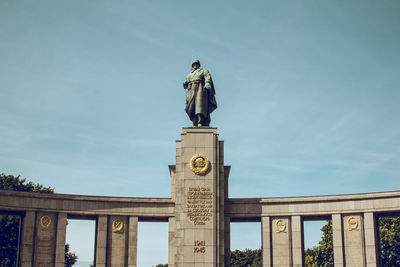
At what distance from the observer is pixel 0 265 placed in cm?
5200

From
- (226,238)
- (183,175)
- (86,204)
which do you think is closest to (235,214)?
(226,238)

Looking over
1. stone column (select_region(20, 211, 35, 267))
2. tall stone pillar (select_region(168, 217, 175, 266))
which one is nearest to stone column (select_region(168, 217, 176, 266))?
tall stone pillar (select_region(168, 217, 175, 266))

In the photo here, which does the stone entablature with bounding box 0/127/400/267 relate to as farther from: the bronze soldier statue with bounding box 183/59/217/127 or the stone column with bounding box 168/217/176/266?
the bronze soldier statue with bounding box 183/59/217/127

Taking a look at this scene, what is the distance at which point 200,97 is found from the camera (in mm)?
41781

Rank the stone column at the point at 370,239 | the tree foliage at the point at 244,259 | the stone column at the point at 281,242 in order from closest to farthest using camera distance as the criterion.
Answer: the stone column at the point at 370,239 < the stone column at the point at 281,242 < the tree foliage at the point at 244,259

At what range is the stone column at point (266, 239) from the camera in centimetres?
4212

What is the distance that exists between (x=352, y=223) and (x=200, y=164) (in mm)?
12168

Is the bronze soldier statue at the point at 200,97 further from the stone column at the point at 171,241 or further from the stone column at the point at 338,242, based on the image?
the stone column at the point at 338,242

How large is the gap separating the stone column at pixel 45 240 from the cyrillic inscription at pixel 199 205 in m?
10.5

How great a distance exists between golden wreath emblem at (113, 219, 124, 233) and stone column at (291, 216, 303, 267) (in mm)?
13091

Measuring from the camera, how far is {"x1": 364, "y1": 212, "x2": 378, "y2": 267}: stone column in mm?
39969

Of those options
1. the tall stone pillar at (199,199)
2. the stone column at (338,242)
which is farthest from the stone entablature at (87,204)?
the stone column at (338,242)

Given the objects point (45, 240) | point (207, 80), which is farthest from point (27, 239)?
point (207, 80)

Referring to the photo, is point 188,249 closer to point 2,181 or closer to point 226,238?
point 226,238
